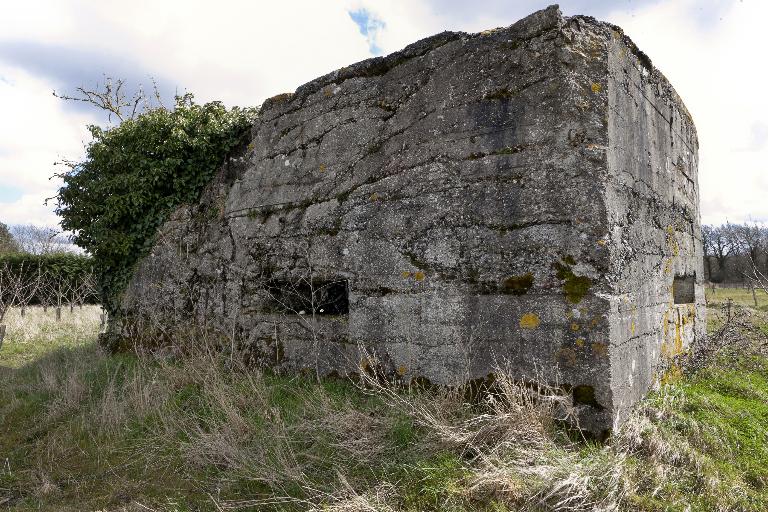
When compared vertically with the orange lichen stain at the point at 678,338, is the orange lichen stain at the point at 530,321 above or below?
above

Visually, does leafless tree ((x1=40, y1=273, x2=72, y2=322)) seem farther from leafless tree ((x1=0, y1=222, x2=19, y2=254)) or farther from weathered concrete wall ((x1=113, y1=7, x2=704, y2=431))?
weathered concrete wall ((x1=113, y1=7, x2=704, y2=431))

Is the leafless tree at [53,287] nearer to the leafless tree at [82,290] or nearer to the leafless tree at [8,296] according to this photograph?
the leafless tree at [82,290]

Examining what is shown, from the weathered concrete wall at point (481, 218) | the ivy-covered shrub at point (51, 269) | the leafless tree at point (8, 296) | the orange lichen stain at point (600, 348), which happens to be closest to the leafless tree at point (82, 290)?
the ivy-covered shrub at point (51, 269)

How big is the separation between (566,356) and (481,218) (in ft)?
3.47

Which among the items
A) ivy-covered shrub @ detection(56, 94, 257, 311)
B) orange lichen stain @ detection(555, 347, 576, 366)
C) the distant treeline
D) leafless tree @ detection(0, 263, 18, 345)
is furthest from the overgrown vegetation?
the distant treeline

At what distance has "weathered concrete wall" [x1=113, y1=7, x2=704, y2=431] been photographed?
3.36 metres

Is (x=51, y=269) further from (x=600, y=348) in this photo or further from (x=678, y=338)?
(x=600, y=348)

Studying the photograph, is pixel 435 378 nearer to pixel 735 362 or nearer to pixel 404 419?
pixel 404 419

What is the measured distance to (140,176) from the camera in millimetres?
6320

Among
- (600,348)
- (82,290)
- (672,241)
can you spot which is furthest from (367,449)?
(82,290)

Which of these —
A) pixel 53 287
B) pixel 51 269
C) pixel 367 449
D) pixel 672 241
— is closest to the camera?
pixel 367 449

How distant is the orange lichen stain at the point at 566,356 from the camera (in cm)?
326

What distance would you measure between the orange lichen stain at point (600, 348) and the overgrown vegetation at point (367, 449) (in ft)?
1.20

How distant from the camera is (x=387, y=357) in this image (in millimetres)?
4047
